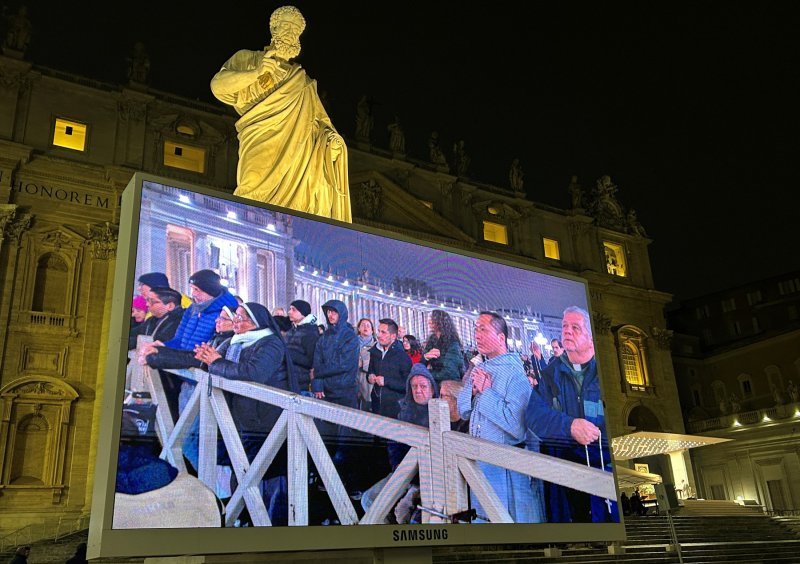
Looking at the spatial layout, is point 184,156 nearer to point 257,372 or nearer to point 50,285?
point 50,285

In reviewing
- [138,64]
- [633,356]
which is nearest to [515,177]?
[633,356]

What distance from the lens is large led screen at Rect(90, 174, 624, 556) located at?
495 centimetres

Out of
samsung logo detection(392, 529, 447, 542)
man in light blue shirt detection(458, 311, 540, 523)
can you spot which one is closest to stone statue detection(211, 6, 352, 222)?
man in light blue shirt detection(458, 311, 540, 523)

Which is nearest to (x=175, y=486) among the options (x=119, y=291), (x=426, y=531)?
(x=119, y=291)

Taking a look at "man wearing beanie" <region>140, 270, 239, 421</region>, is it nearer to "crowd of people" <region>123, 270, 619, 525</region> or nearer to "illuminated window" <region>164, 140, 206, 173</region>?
"crowd of people" <region>123, 270, 619, 525</region>

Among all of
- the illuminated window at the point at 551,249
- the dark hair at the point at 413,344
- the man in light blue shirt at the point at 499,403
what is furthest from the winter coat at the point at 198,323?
the illuminated window at the point at 551,249

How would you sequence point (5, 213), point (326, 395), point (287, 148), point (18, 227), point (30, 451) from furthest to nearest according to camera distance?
point (18, 227), point (5, 213), point (30, 451), point (287, 148), point (326, 395)

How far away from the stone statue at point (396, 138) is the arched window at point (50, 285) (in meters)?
14.6

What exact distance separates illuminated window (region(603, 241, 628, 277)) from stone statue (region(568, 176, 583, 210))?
259cm

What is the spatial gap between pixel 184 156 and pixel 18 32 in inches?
259

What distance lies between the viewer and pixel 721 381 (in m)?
39.2

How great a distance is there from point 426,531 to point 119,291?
311 cm

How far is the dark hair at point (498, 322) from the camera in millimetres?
7102

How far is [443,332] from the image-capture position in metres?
6.72
